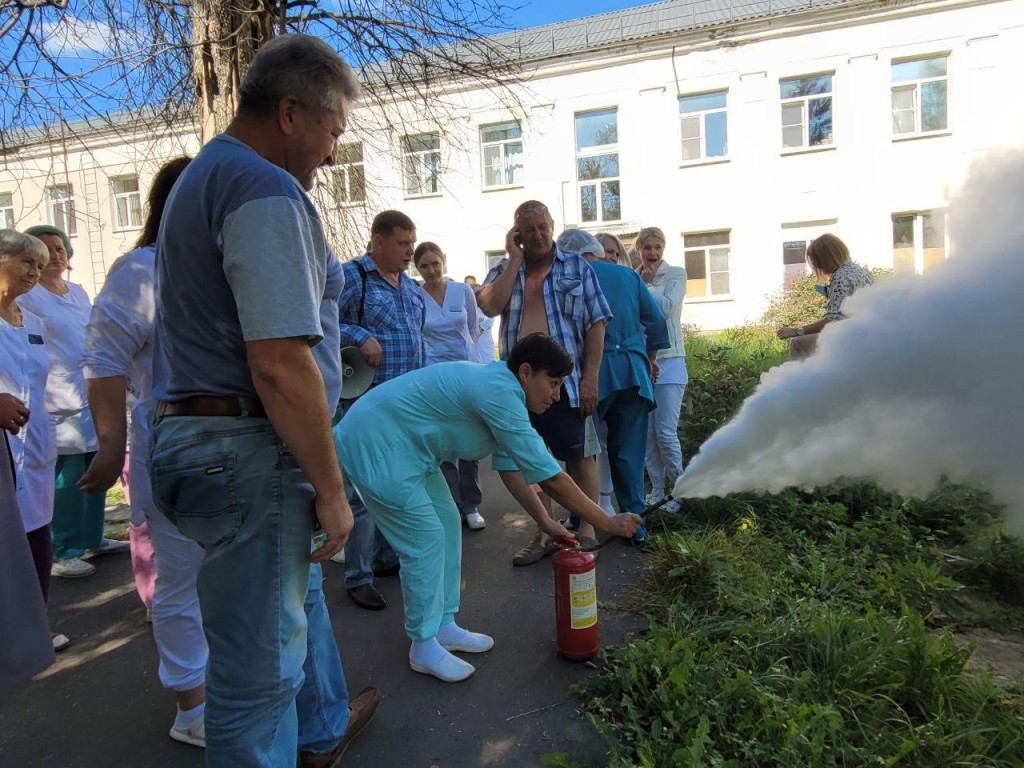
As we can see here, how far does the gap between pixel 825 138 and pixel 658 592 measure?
15.9 metres

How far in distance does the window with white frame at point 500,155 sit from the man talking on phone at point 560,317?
14714mm

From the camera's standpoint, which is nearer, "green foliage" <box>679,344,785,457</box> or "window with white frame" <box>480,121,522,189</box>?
"green foliage" <box>679,344,785,457</box>

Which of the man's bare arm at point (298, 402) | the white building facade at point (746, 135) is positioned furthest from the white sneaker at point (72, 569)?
the white building facade at point (746, 135)

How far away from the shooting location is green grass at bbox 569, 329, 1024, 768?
220cm

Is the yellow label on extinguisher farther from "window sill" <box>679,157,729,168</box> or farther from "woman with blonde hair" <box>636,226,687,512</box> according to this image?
"window sill" <box>679,157,729,168</box>

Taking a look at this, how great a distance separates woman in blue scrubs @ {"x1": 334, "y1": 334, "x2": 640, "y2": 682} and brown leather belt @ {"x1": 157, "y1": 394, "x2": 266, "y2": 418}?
1169 mm

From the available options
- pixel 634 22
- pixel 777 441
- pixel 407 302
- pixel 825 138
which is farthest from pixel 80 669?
pixel 634 22

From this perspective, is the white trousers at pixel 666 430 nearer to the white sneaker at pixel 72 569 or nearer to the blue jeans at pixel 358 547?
the blue jeans at pixel 358 547

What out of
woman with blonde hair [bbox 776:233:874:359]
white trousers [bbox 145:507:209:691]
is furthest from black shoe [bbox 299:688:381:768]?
woman with blonde hair [bbox 776:233:874:359]

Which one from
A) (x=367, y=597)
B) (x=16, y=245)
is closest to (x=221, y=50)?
(x=16, y=245)

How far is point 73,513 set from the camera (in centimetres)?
419

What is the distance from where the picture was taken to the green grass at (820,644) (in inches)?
86.4

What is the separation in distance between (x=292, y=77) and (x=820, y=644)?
2.73 m

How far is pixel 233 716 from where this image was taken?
1.63 m
